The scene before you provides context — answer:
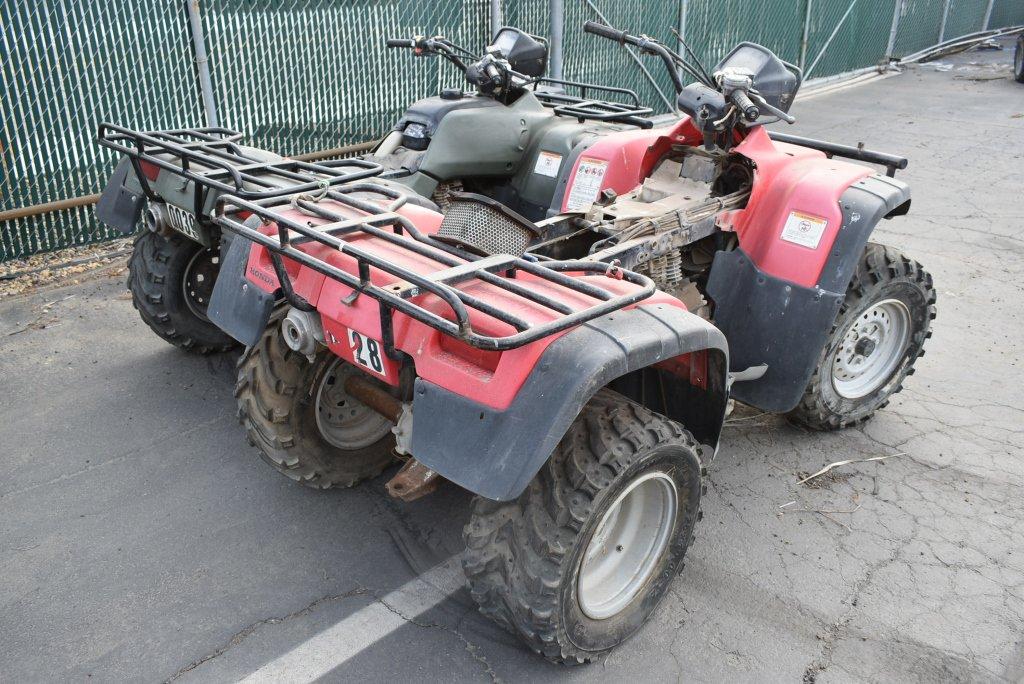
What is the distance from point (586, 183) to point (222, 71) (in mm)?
4310

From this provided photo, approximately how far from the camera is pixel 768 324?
3762mm

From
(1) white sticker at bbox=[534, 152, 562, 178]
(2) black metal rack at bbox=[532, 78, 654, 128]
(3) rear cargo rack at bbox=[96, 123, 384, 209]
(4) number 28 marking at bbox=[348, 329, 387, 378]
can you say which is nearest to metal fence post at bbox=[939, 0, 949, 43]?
(2) black metal rack at bbox=[532, 78, 654, 128]

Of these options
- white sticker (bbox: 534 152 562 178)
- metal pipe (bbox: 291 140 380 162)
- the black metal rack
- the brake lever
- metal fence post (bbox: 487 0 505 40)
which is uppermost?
metal fence post (bbox: 487 0 505 40)

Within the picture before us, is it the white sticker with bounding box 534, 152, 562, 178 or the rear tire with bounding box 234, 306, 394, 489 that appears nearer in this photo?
the rear tire with bounding box 234, 306, 394, 489

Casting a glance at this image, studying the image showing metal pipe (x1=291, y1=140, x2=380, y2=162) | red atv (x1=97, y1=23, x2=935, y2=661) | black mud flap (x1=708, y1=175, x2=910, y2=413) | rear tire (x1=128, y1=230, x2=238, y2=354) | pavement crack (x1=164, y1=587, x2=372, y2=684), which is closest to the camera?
red atv (x1=97, y1=23, x2=935, y2=661)

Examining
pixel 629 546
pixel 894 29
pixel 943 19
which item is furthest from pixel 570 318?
pixel 943 19

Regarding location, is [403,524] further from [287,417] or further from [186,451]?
[186,451]

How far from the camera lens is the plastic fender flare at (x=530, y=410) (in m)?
2.29

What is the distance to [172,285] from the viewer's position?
15.3 ft

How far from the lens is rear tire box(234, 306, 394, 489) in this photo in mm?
3350

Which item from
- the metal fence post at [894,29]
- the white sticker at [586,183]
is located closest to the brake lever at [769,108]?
the white sticker at [586,183]

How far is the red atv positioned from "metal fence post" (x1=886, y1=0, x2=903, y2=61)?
12840mm

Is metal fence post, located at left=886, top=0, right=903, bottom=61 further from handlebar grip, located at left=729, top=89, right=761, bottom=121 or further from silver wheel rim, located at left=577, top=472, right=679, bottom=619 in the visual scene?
silver wheel rim, located at left=577, top=472, right=679, bottom=619

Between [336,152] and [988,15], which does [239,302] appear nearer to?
[336,152]
